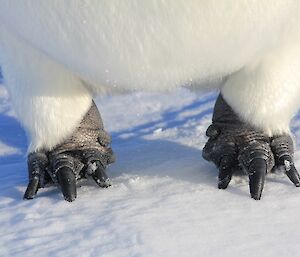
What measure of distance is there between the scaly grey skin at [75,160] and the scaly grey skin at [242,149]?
9.1 inches

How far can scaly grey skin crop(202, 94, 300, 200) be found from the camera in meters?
1.64

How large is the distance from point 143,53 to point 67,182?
349mm

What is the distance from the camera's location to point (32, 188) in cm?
167

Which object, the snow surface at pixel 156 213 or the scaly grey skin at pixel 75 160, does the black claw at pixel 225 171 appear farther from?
the scaly grey skin at pixel 75 160

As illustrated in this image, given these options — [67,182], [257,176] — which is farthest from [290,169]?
[67,182]

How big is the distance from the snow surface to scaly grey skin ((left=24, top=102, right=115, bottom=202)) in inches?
1.0

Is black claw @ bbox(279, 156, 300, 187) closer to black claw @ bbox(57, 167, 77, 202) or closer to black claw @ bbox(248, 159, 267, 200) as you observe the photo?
black claw @ bbox(248, 159, 267, 200)

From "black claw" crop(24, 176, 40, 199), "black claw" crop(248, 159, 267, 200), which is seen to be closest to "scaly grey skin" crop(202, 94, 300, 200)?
"black claw" crop(248, 159, 267, 200)

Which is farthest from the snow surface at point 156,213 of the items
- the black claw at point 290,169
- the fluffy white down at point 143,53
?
the fluffy white down at point 143,53

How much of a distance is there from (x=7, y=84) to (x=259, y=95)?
0.56 meters

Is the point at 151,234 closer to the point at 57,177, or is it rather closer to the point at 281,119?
the point at 57,177

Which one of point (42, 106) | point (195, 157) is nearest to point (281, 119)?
point (195, 157)

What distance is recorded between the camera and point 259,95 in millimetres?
1718

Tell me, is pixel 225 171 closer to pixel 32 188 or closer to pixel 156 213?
pixel 156 213
